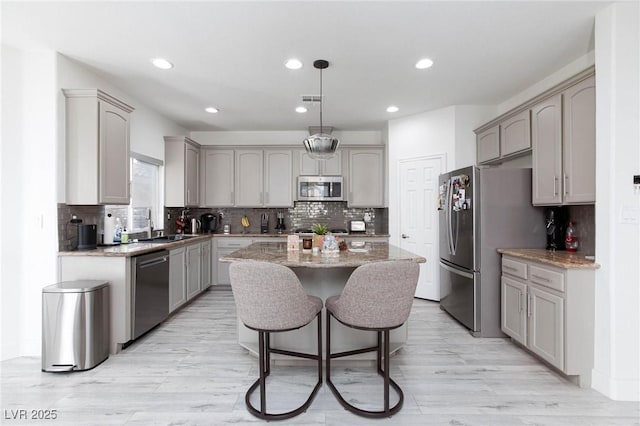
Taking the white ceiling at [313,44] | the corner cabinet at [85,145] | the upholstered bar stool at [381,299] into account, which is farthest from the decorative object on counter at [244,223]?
the upholstered bar stool at [381,299]

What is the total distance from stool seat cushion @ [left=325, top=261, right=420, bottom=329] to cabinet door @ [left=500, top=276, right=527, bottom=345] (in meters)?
1.47

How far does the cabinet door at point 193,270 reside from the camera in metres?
4.34

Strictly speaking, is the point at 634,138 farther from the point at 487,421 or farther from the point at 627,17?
the point at 487,421

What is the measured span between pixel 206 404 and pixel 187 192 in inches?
138

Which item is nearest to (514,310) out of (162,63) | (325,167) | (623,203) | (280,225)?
(623,203)

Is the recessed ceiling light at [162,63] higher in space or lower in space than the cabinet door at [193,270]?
higher

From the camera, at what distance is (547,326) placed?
2555 millimetres

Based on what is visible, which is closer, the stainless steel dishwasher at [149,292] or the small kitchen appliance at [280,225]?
the stainless steel dishwasher at [149,292]

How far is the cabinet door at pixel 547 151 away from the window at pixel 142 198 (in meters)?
4.47

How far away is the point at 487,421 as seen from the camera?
1975mm

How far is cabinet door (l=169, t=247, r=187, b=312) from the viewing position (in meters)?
3.83

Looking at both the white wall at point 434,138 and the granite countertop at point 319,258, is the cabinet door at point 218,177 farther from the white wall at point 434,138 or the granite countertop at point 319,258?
the granite countertop at point 319,258

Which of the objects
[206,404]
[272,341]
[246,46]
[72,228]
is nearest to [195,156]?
[72,228]

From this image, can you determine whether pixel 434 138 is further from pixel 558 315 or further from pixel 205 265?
pixel 205 265
